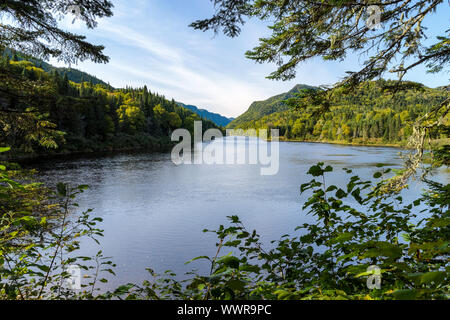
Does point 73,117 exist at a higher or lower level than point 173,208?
higher

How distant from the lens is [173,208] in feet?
41.3

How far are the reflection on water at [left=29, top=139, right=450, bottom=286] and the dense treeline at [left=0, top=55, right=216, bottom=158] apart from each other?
3.76 m

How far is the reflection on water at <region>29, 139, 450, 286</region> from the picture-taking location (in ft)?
25.9

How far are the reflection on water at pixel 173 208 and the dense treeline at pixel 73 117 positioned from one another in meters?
3.76

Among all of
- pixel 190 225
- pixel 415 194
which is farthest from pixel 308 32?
pixel 415 194

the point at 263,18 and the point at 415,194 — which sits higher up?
the point at 263,18

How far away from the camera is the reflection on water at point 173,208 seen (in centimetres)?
789

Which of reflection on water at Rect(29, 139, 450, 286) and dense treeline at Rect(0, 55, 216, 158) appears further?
reflection on water at Rect(29, 139, 450, 286)

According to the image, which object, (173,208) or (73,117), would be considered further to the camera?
(73,117)

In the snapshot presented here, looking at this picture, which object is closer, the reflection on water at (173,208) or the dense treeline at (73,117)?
the dense treeline at (73,117)

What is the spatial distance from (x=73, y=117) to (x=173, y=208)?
2929cm
